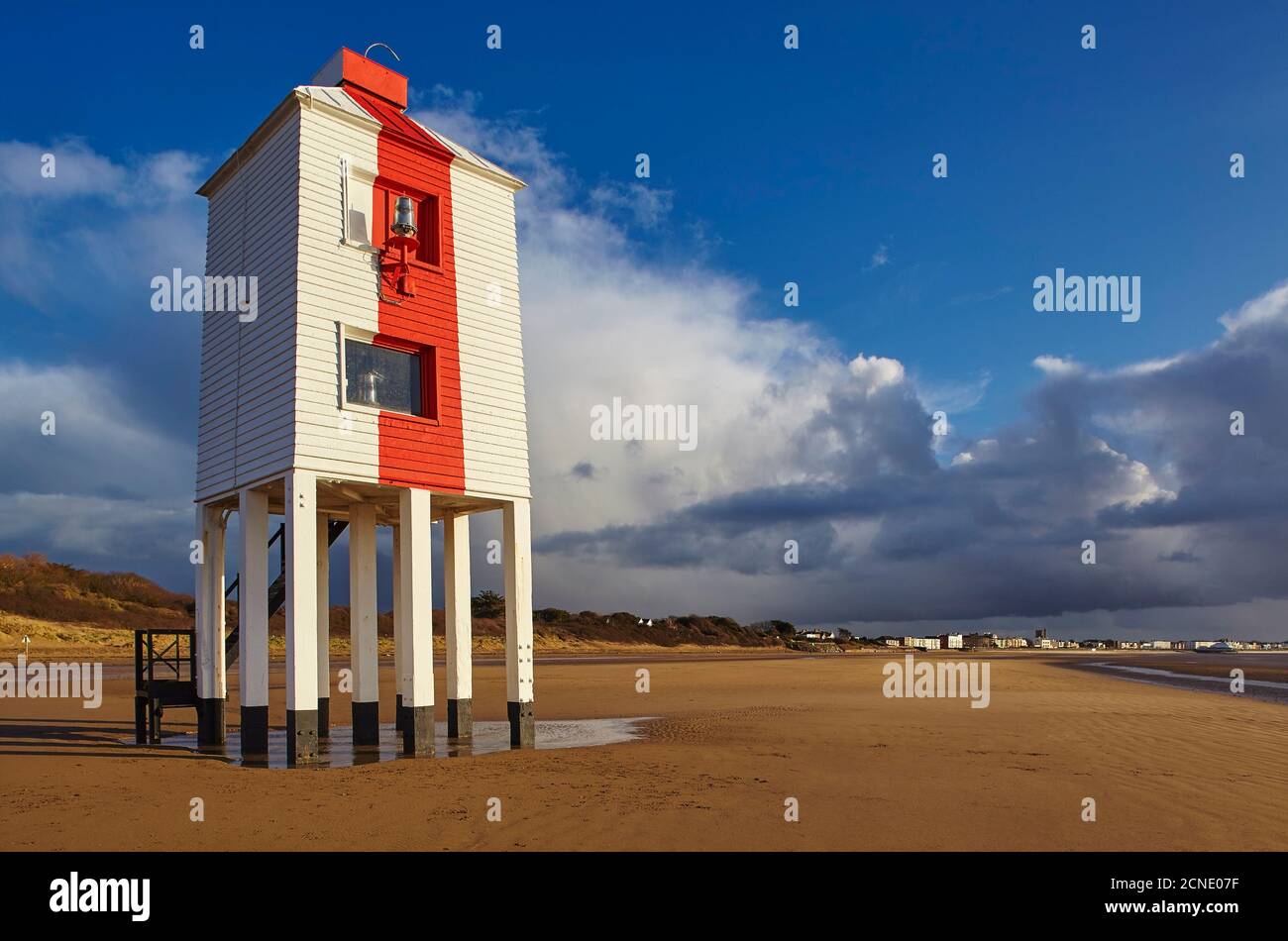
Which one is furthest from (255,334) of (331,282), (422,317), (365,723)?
(365,723)

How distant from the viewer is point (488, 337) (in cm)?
1967

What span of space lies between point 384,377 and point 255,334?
277 cm

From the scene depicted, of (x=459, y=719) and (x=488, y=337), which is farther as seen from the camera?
(x=488, y=337)

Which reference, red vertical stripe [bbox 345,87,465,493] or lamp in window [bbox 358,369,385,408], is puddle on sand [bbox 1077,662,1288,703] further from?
lamp in window [bbox 358,369,385,408]

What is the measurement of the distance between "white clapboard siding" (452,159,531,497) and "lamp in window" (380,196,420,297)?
1298 mm

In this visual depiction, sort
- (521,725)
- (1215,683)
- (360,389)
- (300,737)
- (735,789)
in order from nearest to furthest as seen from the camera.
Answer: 1. (735,789)
2. (300,737)
3. (360,389)
4. (521,725)
5. (1215,683)

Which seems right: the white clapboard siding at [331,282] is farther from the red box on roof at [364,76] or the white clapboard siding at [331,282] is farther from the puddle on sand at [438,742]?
the puddle on sand at [438,742]

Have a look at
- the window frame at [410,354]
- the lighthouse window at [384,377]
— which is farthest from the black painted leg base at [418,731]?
the lighthouse window at [384,377]

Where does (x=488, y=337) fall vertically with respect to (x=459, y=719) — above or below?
above

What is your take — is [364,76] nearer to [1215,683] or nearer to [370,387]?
[370,387]

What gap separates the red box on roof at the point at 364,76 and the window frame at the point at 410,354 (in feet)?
21.5

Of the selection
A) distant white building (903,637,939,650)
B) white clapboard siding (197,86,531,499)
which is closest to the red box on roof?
white clapboard siding (197,86,531,499)

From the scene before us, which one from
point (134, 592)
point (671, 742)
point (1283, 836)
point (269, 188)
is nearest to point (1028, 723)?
point (671, 742)

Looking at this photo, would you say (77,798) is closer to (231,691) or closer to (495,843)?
(495,843)
